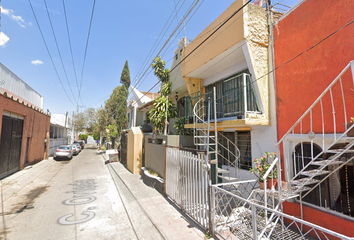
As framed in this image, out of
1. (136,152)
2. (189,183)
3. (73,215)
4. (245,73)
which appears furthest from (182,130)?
(73,215)

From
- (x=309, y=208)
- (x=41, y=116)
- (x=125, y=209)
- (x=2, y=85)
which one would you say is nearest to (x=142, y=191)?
(x=125, y=209)

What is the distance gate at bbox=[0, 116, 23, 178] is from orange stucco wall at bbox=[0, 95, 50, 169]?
0.44 meters

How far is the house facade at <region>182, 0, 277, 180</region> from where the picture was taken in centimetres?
521

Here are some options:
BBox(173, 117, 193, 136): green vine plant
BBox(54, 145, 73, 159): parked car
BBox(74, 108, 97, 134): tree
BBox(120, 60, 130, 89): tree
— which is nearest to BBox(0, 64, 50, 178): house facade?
BBox(54, 145, 73, 159): parked car

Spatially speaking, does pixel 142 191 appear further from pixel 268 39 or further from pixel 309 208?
pixel 268 39

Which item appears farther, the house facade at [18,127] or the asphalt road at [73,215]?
the house facade at [18,127]

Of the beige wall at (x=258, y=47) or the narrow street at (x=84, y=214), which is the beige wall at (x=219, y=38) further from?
the narrow street at (x=84, y=214)

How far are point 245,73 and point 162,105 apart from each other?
5246mm

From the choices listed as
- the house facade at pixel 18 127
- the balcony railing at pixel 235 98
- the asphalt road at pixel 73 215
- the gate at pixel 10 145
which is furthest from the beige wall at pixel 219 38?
the gate at pixel 10 145

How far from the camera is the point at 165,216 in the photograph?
4996mm

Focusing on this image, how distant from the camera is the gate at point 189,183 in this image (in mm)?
4199

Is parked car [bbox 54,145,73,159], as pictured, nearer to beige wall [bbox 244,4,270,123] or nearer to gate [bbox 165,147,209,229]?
gate [bbox 165,147,209,229]

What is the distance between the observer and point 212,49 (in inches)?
254

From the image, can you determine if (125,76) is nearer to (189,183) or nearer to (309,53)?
(189,183)
